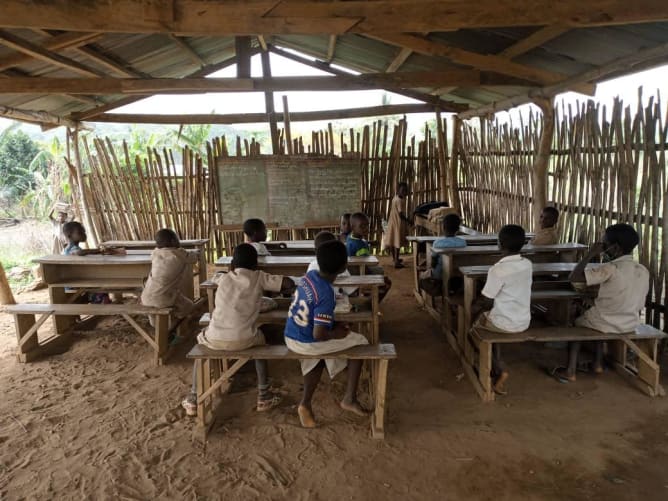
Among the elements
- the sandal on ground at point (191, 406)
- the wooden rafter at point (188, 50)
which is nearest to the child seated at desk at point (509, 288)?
the sandal on ground at point (191, 406)

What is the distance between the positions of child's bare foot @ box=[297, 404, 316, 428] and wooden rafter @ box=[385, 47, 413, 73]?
536 cm

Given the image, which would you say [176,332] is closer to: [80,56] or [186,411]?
[186,411]

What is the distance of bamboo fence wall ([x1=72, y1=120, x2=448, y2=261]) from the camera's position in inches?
353

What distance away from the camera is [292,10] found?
3.39 meters

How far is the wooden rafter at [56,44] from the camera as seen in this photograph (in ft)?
17.5

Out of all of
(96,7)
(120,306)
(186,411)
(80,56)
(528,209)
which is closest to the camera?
(96,7)

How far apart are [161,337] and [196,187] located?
16.3 ft

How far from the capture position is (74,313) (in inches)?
185

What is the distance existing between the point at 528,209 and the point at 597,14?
373 centimetres

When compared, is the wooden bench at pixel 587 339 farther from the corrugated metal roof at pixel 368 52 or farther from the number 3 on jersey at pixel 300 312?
the corrugated metal roof at pixel 368 52

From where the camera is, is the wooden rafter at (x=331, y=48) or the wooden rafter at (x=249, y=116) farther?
the wooden rafter at (x=249, y=116)

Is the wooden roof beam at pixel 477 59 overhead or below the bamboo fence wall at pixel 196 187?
overhead

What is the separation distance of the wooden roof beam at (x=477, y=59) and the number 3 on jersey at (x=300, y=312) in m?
3.76

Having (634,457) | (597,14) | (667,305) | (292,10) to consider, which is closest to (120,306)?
(292,10)
